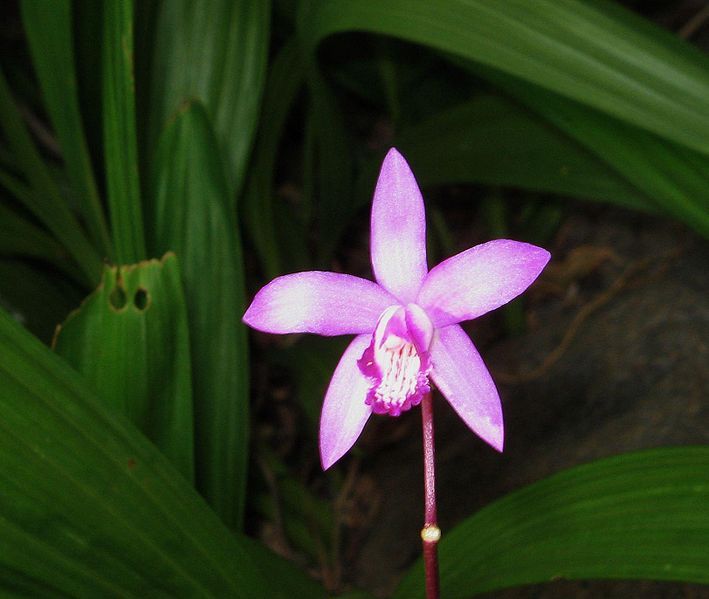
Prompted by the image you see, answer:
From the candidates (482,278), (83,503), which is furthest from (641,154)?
(83,503)

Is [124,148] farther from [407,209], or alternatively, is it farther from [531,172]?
[531,172]

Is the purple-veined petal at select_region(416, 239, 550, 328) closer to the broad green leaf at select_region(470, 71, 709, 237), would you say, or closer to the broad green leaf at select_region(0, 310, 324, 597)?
the broad green leaf at select_region(0, 310, 324, 597)

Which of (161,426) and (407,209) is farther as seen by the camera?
(161,426)

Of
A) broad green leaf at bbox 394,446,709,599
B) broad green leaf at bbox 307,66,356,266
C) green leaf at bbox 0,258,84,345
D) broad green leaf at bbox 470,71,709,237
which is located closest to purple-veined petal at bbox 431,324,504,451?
broad green leaf at bbox 394,446,709,599

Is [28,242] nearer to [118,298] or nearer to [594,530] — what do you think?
[118,298]

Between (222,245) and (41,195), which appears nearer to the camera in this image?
(222,245)

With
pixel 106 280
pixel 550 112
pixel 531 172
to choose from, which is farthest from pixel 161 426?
pixel 531 172

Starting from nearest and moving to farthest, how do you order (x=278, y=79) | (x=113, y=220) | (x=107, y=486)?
(x=107, y=486) → (x=113, y=220) → (x=278, y=79)
